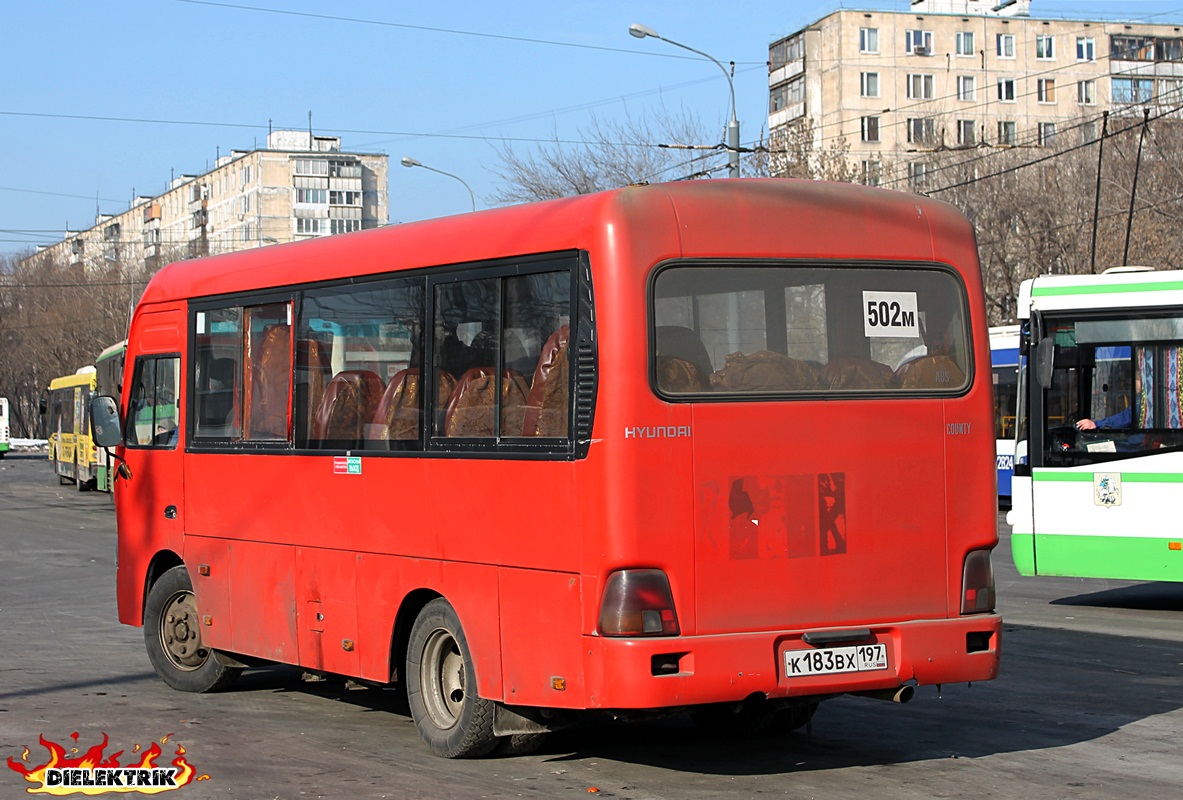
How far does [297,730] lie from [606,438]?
320 cm

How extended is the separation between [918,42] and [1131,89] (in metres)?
11.9

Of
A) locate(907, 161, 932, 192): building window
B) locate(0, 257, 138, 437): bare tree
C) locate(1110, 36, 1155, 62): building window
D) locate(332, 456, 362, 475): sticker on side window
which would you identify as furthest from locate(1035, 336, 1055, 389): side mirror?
locate(1110, 36, 1155, 62): building window

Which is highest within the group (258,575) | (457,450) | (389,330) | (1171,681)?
(389,330)

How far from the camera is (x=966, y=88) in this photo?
295ft

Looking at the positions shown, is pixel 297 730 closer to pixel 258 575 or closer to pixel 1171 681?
pixel 258 575

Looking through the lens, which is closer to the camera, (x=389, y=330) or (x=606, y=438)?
(x=606, y=438)

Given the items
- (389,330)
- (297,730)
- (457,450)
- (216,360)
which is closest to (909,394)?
(457,450)

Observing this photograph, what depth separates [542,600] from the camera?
7.33 meters

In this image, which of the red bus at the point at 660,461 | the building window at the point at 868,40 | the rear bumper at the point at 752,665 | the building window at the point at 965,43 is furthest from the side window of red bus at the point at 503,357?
the building window at the point at 965,43

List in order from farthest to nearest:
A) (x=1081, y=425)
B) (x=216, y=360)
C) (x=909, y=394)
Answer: (x=1081, y=425), (x=216, y=360), (x=909, y=394)

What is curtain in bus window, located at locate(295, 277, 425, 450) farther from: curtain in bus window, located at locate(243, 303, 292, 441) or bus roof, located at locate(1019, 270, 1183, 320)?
bus roof, located at locate(1019, 270, 1183, 320)

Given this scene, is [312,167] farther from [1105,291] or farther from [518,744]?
[518,744]

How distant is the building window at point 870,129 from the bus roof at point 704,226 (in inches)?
3197

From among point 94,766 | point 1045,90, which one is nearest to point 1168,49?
point 1045,90
